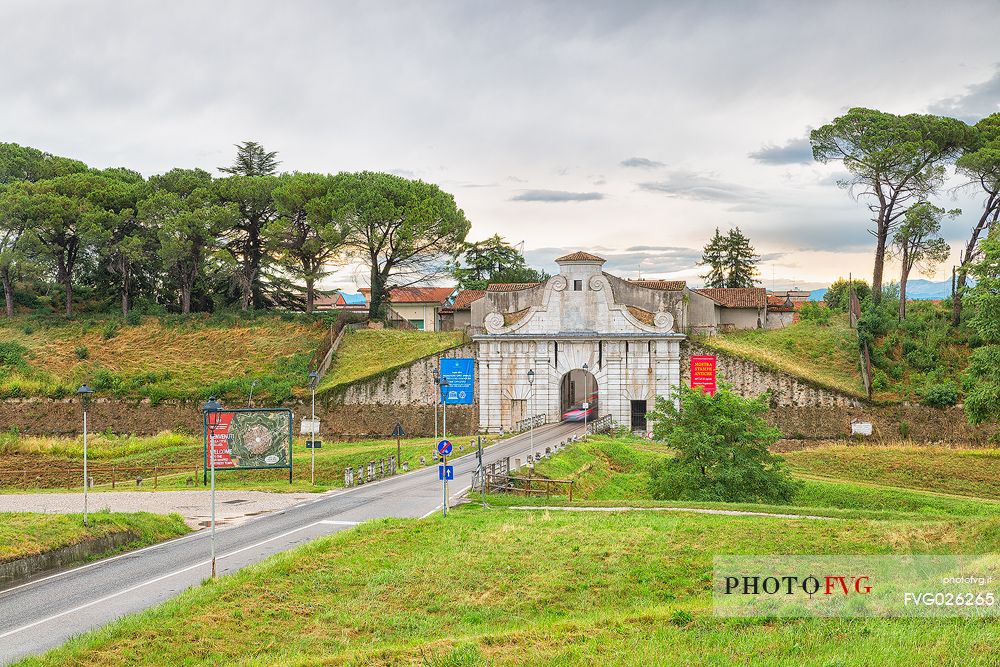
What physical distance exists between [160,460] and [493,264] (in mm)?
41048

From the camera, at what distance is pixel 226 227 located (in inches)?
2350

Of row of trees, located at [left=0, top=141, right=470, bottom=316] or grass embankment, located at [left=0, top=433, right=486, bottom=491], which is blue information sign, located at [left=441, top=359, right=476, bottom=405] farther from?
row of trees, located at [left=0, top=141, right=470, bottom=316]

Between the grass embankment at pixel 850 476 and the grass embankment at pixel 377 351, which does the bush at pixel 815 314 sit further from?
the grass embankment at pixel 377 351

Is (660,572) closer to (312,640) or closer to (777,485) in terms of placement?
(312,640)

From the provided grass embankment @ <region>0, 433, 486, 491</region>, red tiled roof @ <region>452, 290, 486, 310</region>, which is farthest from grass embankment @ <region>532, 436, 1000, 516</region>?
red tiled roof @ <region>452, 290, 486, 310</region>

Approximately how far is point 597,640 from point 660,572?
4328 mm

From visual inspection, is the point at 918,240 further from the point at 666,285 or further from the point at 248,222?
the point at 248,222

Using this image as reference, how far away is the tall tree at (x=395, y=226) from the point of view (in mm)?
57875

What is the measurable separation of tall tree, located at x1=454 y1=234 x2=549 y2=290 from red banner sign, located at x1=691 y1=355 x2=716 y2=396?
27.7m

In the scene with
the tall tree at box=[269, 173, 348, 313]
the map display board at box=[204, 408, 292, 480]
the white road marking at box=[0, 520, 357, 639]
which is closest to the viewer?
the white road marking at box=[0, 520, 357, 639]

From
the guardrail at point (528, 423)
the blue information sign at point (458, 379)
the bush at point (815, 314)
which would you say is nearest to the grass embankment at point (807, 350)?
the bush at point (815, 314)

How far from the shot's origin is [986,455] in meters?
35.7

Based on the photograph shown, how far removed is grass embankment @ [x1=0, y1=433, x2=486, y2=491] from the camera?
3391cm

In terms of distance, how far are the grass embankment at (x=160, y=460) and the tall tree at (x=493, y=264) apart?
30327 mm
